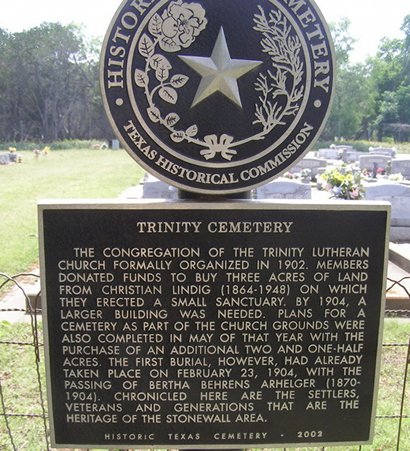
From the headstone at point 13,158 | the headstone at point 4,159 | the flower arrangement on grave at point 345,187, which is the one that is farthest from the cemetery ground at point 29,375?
the headstone at point 13,158

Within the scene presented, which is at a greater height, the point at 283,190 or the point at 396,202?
the point at 283,190

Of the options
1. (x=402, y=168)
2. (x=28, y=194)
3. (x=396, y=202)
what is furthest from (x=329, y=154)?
(x=396, y=202)

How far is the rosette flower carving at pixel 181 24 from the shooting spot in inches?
84.4

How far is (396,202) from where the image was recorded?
10.9 meters

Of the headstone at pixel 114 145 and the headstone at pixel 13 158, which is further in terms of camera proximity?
the headstone at pixel 114 145

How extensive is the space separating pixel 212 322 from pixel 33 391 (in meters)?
2.51

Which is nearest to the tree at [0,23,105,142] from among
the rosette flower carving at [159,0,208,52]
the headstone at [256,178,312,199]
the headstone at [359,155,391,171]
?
the headstone at [359,155,391,171]

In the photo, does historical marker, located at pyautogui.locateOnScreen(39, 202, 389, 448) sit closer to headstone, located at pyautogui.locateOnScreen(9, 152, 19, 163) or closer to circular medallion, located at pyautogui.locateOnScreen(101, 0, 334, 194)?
circular medallion, located at pyautogui.locateOnScreen(101, 0, 334, 194)

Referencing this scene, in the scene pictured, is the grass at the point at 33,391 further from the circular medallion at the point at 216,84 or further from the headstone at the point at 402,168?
the headstone at the point at 402,168

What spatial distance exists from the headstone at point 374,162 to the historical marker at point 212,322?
20.3 metres

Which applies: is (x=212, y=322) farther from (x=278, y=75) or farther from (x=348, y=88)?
(x=348, y=88)

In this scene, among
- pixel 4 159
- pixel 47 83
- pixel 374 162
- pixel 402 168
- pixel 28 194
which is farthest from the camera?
pixel 47 83

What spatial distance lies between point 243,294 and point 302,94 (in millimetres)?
1034

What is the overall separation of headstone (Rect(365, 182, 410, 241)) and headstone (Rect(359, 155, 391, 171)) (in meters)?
10.6
